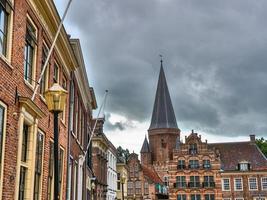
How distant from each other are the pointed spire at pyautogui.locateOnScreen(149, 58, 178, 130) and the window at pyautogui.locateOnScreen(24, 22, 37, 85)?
3488 inches

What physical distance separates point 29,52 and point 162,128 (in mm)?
88772

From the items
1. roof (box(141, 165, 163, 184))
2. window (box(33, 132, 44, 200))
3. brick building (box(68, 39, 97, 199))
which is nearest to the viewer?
window (box(33, 132, 44, 200))

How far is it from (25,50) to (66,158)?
251 inches

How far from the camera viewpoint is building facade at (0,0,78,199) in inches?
351

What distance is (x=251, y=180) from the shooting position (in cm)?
6450

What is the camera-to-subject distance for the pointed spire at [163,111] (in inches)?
3939

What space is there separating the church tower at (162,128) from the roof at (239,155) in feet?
81.5

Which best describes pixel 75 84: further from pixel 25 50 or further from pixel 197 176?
pixel 197 176

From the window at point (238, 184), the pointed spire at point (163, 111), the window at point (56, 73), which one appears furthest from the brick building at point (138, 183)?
the window at point (56, 73)

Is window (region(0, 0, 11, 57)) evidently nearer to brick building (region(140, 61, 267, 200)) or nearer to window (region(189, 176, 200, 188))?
brick building (region(140, 61, 267, 200))

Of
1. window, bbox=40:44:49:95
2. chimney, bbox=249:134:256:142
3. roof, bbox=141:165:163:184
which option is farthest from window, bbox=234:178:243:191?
window, bbox=40:44:49:95

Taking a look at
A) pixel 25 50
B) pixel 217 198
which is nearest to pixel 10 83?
pixel 25 50

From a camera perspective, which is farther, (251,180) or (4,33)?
(251,180)

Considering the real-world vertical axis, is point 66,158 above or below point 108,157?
below
